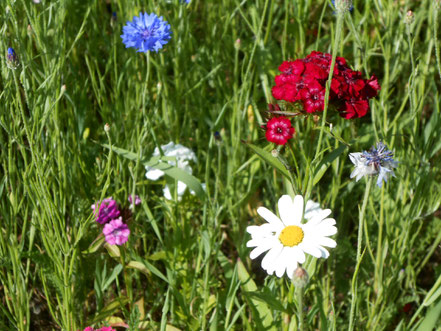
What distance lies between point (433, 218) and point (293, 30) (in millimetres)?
720

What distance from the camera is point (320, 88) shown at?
3.31 feet

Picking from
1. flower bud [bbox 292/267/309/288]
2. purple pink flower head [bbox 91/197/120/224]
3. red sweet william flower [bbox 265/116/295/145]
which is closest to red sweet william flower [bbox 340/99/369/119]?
red sweet william flower [bbox 265/116/295/145]

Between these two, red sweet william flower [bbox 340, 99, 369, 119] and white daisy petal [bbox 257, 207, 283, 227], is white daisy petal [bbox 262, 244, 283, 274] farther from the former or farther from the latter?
red sweet william flower [bbox 340, 99, 369, 119]

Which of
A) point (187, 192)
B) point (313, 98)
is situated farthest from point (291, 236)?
point (187, 192)

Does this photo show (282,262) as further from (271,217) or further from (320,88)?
(320,88)

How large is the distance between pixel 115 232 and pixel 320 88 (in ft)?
1.92

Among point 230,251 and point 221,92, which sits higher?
point 221,92

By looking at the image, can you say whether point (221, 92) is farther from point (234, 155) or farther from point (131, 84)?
point (234, 155)

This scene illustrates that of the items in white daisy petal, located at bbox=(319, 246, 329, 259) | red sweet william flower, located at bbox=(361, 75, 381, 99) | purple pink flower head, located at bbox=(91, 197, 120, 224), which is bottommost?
purple pink flower head, located at bbox=(91, 197, 120, 224)

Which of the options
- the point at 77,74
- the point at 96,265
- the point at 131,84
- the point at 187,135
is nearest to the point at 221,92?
the point at 187,135

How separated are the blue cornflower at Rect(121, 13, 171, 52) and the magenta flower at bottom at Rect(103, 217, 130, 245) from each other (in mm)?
409

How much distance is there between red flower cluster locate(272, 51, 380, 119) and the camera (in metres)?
1.02

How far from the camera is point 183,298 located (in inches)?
50.9

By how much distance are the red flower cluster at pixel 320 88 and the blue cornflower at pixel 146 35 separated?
0.37 metres
